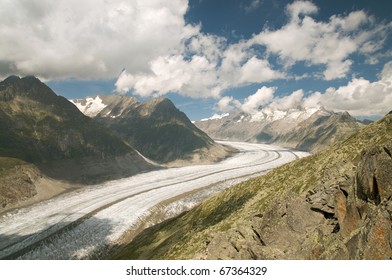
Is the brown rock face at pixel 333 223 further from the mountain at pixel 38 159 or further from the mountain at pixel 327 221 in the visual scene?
the mountain at pixel 38 159

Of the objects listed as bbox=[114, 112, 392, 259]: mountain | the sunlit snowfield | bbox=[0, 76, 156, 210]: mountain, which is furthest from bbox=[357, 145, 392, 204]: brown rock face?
bbox=[0, 76, 156, 210]: mountain

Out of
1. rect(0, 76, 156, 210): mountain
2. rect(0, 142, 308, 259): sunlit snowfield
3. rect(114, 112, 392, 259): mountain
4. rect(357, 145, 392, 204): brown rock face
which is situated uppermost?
rect(0, 76, 156, 210): mountain

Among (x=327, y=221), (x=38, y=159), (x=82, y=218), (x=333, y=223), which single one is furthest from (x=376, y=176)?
(x=38, y=159)

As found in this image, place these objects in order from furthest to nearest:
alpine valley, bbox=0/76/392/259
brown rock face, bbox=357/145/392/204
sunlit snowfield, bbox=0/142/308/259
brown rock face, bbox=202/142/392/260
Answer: sunlit snowfield, bbox=0/142/308/259, alpine valley, bbox=0/76/392/259, brown rock face, bbox=357/145/392/204, brown rock face, bbox=202/142/392/260

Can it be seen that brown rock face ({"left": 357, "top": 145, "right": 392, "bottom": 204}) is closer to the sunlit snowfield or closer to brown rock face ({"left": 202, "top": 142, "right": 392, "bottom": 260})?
brown rock face ({"left": 202, "top": 142, "right": 392, "bottom": 260})

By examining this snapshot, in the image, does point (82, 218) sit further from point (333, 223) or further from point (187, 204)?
point (333, 223)

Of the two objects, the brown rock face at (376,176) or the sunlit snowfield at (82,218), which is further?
the sunlit snowfield at (82,218)

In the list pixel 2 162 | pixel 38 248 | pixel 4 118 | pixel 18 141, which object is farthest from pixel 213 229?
pixel 4 118

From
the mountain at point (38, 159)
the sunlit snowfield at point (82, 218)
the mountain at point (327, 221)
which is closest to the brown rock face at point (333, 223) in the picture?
the mountain at point (327, 221)
